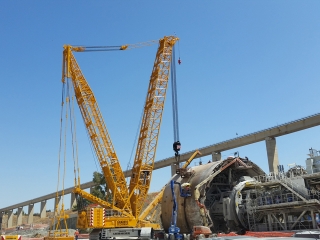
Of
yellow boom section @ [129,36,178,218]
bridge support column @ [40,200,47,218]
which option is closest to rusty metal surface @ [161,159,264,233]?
yellow boom section @ [129,36,178,218]

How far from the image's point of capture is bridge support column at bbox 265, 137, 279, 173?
52.8m

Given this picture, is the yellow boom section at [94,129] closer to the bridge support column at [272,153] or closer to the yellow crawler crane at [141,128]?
the yellow crawler crane at [141,128]

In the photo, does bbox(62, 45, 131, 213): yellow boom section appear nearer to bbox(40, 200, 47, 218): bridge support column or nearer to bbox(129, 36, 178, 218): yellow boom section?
bbox(129, 36, 178, 218): yellow boom section

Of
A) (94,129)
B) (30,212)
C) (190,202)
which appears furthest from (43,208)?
(190,202)

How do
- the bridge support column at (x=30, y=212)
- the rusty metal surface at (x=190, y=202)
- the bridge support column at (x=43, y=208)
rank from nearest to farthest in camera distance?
the rusty metal surface at (x=190, y=202) < the bridge support column at (x=43, y=208) < the bridge support column at (x=30, y=212)

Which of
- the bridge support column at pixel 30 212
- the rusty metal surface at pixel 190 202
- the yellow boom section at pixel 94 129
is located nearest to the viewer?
the rusty metal surface at pixel 190 202

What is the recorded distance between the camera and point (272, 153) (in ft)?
174

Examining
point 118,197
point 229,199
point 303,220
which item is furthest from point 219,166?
point 118,197

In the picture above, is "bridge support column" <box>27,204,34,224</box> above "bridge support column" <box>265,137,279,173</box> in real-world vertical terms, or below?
below

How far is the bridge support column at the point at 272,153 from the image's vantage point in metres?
52.8

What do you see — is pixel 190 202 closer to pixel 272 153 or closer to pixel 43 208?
pixel 272 153

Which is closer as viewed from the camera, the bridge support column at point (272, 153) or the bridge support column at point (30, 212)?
the bridge support column at point (272, 153)

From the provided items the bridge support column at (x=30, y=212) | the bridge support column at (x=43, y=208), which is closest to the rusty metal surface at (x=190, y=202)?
the bridge support column at (x=43, y=208)

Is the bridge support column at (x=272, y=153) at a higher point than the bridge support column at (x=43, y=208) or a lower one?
higher
